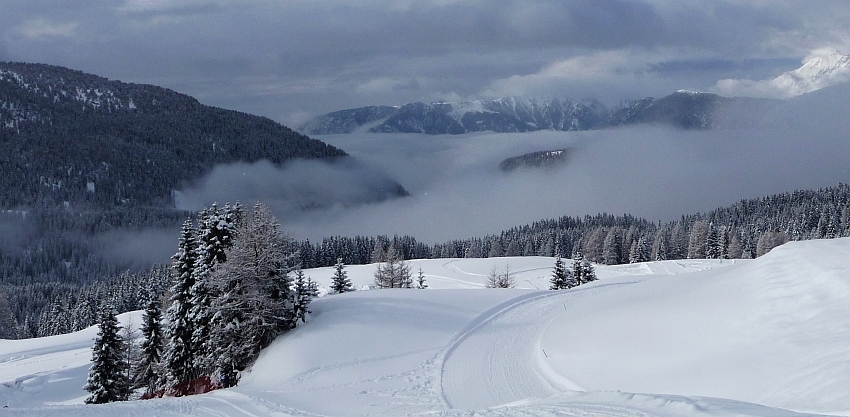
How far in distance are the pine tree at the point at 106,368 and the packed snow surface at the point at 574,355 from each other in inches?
223

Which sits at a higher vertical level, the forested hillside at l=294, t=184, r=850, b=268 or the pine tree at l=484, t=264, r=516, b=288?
the forested hillside at l=294, t=184, r=850, b=268

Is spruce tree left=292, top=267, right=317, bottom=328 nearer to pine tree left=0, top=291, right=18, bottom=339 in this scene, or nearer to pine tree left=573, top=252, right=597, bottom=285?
pine tree left=573, top=252, right=597, bottom=285

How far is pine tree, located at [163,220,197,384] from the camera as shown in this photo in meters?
33.2

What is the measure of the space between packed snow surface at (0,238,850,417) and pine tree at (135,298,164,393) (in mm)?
5395

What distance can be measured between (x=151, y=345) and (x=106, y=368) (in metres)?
3.97

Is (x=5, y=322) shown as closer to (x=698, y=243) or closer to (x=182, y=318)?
(x=182, y=318)

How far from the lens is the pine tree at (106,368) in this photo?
109 ft

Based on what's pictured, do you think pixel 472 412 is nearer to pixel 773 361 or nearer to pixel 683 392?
pixel 683 392

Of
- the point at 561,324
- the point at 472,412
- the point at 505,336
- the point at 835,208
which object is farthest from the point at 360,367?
the point at 835,208

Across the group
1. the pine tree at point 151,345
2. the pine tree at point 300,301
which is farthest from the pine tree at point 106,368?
the pine tree at point 300,301

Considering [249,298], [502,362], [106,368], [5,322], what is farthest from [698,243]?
[5,322]

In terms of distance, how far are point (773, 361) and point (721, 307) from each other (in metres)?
6.05

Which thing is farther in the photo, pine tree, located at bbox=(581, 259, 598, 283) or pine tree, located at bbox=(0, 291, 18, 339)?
pine tree, located at bbox=(0, 291, 18, 339)

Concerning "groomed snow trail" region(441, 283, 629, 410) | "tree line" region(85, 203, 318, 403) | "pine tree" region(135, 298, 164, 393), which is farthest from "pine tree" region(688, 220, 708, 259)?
"pine tree" region(135, 298, 164, 393)
